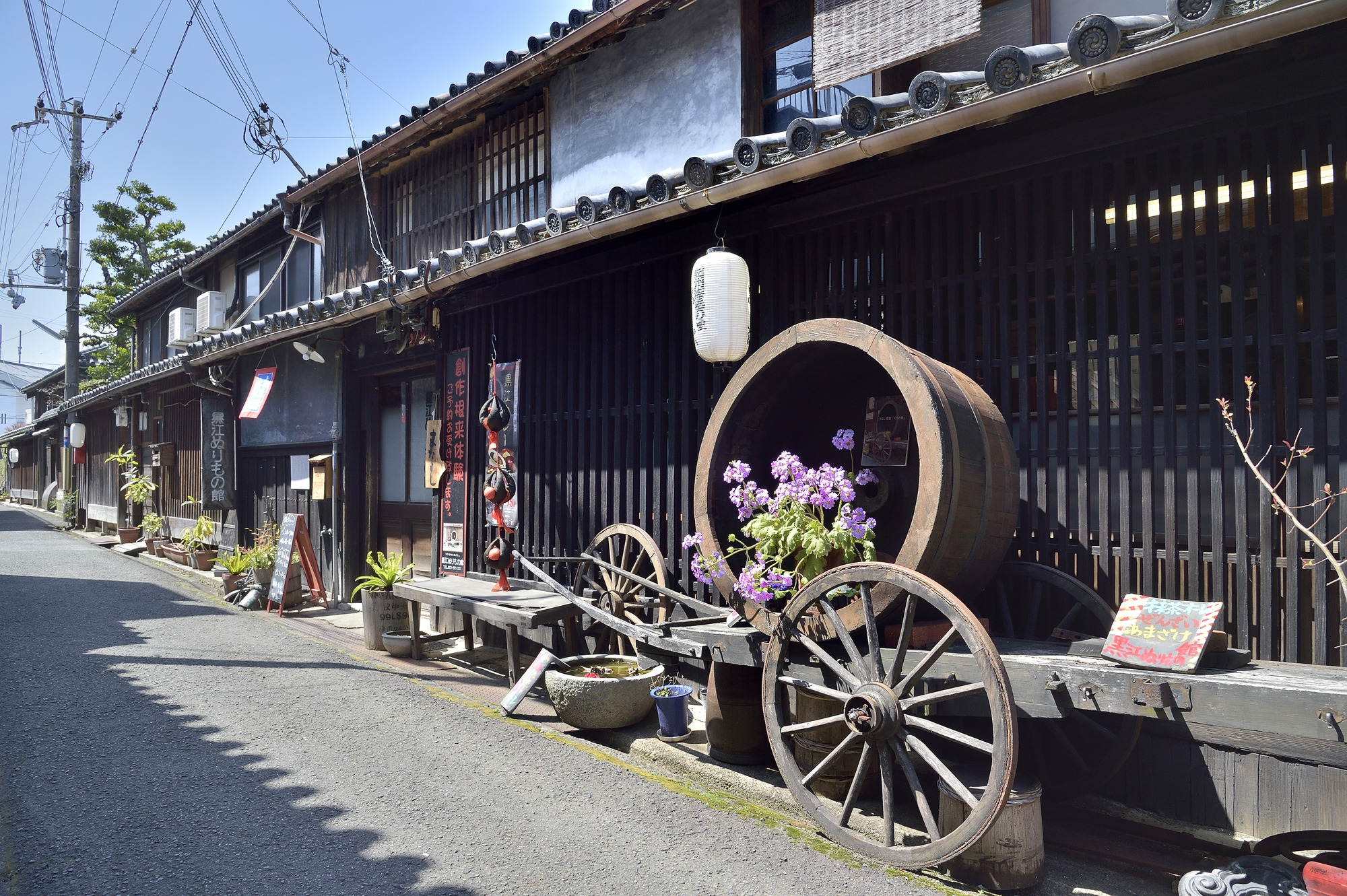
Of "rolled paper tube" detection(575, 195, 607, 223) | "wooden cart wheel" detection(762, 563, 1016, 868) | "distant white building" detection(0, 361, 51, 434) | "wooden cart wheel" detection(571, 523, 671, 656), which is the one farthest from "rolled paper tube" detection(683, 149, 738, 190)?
"distant white building" detection(0, 361, 51, 434)

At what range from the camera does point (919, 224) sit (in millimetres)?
6219

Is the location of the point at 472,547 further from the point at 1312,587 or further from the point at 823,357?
the point at 1312,587

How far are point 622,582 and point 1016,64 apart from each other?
18.2ft

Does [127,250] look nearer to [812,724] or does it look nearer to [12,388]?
[812,724]

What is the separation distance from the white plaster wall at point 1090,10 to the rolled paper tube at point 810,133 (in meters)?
1.68

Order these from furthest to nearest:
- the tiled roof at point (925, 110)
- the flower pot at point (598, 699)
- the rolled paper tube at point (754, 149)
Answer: the flower pot at point (598, 699)
the rolled paper tube at point (754, 149)
the tiled roof at point (925, 110)

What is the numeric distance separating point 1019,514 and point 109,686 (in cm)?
833

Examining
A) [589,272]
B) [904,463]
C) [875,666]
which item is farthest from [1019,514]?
[589,272]

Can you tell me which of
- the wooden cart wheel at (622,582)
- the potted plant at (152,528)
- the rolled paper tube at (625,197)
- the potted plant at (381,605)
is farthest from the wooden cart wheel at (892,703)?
the potted plant at (152,528)

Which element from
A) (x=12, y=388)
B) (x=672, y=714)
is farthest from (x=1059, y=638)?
(x=12, y=388)

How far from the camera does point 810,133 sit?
5824 millimetres

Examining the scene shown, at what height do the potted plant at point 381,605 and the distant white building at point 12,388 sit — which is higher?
the distant white building at point 12,388

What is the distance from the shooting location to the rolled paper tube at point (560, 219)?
800 cm

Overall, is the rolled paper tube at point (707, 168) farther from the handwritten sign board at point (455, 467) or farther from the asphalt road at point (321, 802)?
the handwritten sign board at point (455, 467)
